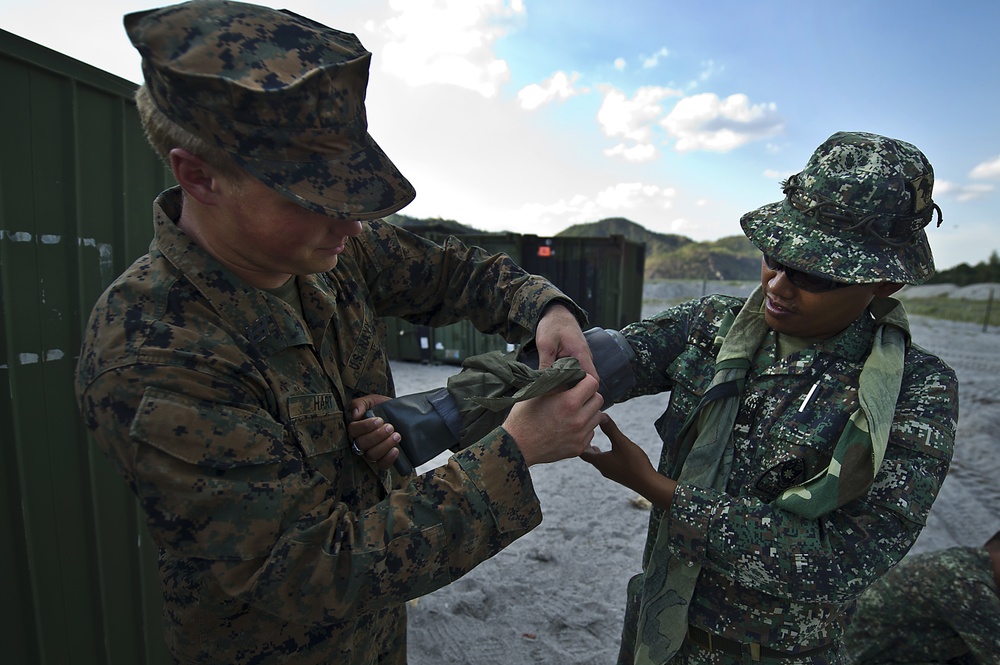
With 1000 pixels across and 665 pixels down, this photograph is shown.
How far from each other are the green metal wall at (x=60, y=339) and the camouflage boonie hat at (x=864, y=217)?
2.31 metres

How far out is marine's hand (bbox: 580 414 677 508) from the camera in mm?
1711

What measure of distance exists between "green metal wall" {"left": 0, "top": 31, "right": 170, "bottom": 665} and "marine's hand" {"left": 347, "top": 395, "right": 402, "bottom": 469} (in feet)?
4.04

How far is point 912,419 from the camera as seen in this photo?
1.51 meters

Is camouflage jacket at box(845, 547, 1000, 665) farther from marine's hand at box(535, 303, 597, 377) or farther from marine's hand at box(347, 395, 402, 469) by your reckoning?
marine's hand at box(347, 395, 402, 469)

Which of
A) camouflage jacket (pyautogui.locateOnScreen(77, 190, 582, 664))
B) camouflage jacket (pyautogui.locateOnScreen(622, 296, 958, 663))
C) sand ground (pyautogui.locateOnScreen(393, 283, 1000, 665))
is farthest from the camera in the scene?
sand ground (pyautogui.locateOnScreen(393, 283, 1000, 665))

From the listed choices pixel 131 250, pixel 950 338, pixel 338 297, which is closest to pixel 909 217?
pixel 338 297

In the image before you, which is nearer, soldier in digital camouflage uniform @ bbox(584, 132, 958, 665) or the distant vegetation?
soldier in digital camouflage uniform @ bbox(584, 132, 958, 665)

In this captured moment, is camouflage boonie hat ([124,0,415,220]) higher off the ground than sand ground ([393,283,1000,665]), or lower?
higher

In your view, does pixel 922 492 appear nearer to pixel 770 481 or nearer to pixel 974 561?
pixel 770 481


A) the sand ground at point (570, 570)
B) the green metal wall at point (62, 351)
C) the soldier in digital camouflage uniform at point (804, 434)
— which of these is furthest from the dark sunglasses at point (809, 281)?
the sand ground at point (570, 570)

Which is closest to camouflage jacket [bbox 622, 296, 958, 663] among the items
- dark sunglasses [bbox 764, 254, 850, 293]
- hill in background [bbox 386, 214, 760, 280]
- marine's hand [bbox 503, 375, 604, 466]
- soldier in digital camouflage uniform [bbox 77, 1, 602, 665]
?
dark sunglasses [bbox 764, 254, 850, 293]

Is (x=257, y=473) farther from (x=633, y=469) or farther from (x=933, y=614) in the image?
(x=933, y=614)

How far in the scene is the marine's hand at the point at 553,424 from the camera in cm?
135

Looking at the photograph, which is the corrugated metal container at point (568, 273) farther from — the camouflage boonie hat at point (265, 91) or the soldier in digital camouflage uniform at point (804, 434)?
the camouflage boonie hat at point (265, 91)
